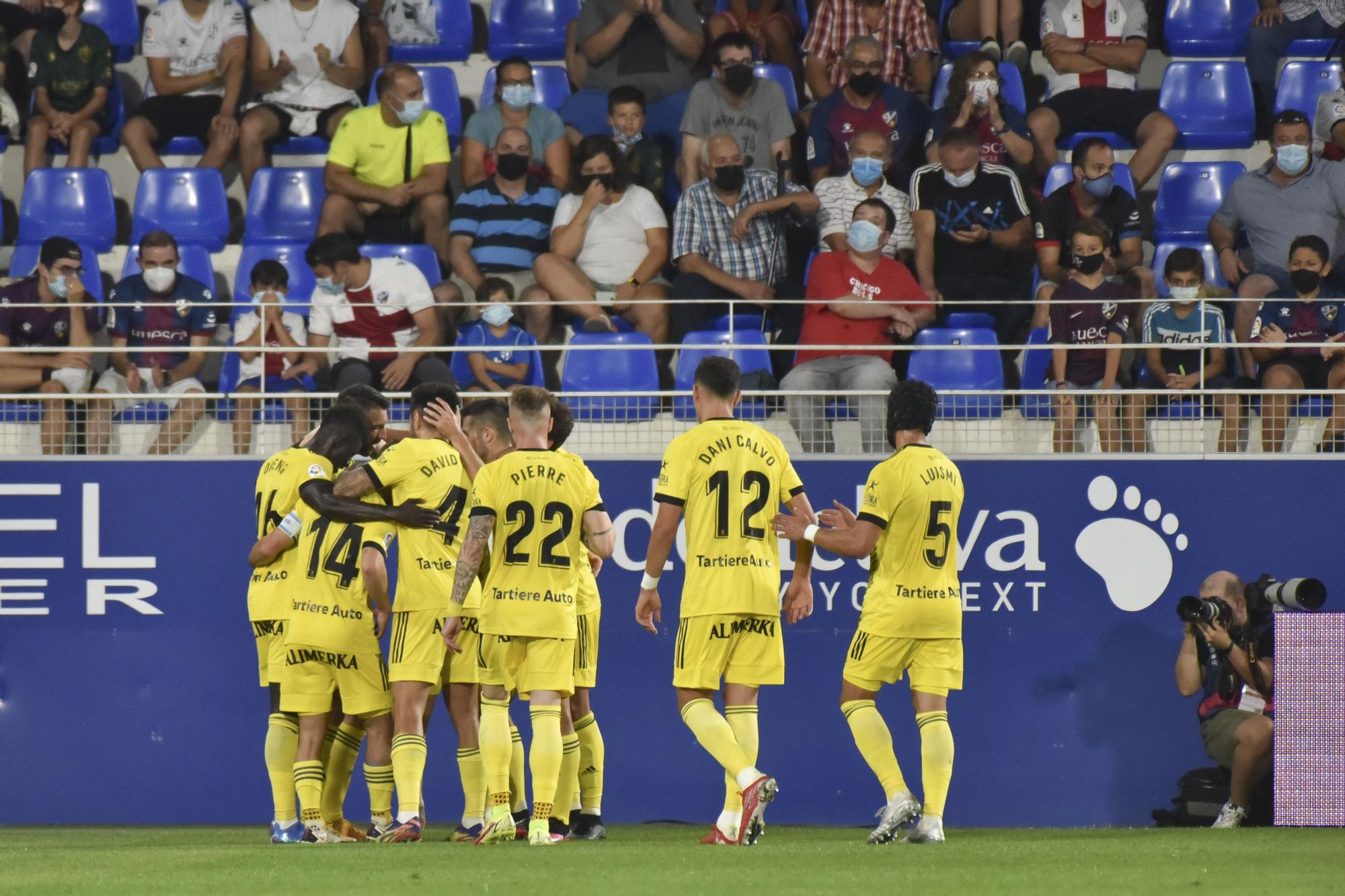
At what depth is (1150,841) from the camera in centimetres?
854

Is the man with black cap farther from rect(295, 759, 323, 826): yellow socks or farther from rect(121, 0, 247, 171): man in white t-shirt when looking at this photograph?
rect(295, 759, 323, 826): yellow socks

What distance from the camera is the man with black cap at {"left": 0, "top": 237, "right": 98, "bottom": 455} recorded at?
12094mm

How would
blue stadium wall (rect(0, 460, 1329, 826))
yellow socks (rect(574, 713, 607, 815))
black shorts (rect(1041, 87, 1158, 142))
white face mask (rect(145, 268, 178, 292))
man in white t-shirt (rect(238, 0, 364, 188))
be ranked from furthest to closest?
man in white t-shirt (rect(238, 0, 364, 188))
black shorts (rect(1041, 87, 1158, 142))
white face mask (rect(145, 268, 178, 292))
blue stadium wall (rect(0, 460, 1329, 826))
yellow socks (rect(574, 713, 607, 815))

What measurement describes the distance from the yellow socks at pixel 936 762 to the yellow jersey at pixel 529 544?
71.1 inches

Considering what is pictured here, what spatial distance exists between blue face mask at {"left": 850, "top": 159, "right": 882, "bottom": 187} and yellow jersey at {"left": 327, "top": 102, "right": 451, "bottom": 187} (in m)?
3.29

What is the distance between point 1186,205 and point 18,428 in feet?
29.4

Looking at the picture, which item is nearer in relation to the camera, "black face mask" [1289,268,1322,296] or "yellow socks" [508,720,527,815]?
"yellow socks" [508,720,527,815]

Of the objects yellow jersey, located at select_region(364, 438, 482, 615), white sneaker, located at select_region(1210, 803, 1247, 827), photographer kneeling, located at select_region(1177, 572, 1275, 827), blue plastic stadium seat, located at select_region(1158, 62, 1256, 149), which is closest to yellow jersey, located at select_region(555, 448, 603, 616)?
yellow jersey, located at select_region(364, 438, 482, 615)

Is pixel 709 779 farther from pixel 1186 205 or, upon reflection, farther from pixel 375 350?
pixel 1186 205

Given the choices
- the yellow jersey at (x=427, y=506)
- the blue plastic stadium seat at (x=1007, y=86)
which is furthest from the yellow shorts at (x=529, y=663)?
the blue plastic stadium seat at (x=1007, y=86)

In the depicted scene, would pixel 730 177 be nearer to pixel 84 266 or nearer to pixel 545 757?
pixel 84 266

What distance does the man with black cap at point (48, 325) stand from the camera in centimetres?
1209

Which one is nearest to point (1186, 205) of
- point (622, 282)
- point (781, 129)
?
point (781, 129)

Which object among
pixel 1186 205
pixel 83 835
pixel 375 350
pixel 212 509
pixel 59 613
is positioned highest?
pixel 1186 205
